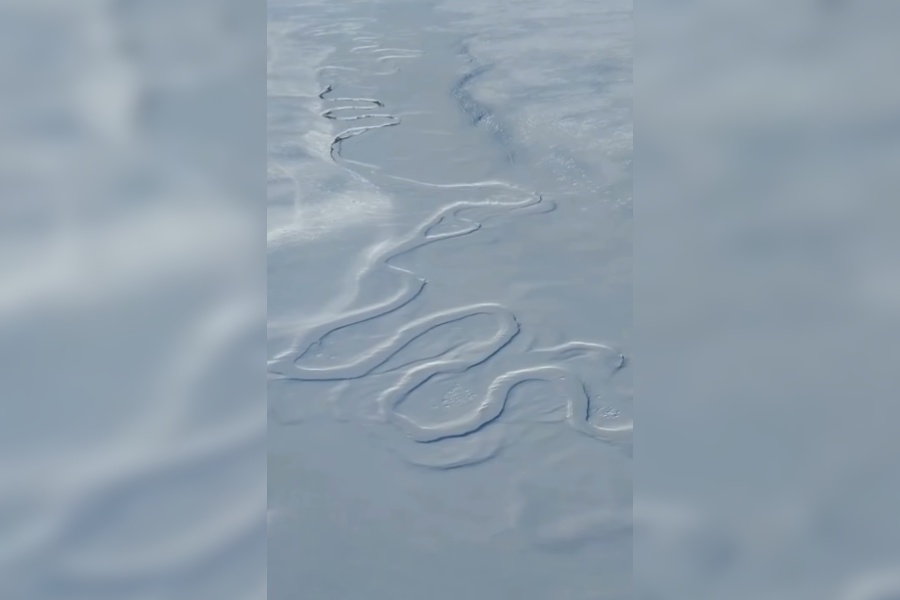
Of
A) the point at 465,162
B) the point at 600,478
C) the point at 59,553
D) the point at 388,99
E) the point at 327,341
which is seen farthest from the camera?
the point at 388,99

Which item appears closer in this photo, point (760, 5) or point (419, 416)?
point (760, 5)

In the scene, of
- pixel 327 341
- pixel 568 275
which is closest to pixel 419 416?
pixel 327 341

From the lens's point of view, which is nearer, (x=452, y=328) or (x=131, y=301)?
(x=131, y=301)

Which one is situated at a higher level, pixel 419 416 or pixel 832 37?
pixel 832 37

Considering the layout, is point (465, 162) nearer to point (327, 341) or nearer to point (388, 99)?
point (388, 99)

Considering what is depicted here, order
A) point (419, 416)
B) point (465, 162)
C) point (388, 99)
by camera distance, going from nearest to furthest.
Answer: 1. point (419, 416)
2. point (465, 162)
3. point (388, 99)

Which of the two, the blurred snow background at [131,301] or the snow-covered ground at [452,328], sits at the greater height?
the blurred snow background at [131,301]

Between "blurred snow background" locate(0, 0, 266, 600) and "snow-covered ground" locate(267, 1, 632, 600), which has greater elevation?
"blurred snow background" locate(0, 0, 266, 600)

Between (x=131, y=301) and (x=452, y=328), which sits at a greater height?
(x=131, y=301)

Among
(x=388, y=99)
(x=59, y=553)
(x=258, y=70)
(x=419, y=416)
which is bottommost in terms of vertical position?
(x=419, y=416)

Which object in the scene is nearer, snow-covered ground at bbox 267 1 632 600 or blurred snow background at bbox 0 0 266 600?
blurred snow background at bbox 0 0 266 600

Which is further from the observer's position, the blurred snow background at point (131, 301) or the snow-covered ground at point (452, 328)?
the snow-covered ground at point (452, 328)
